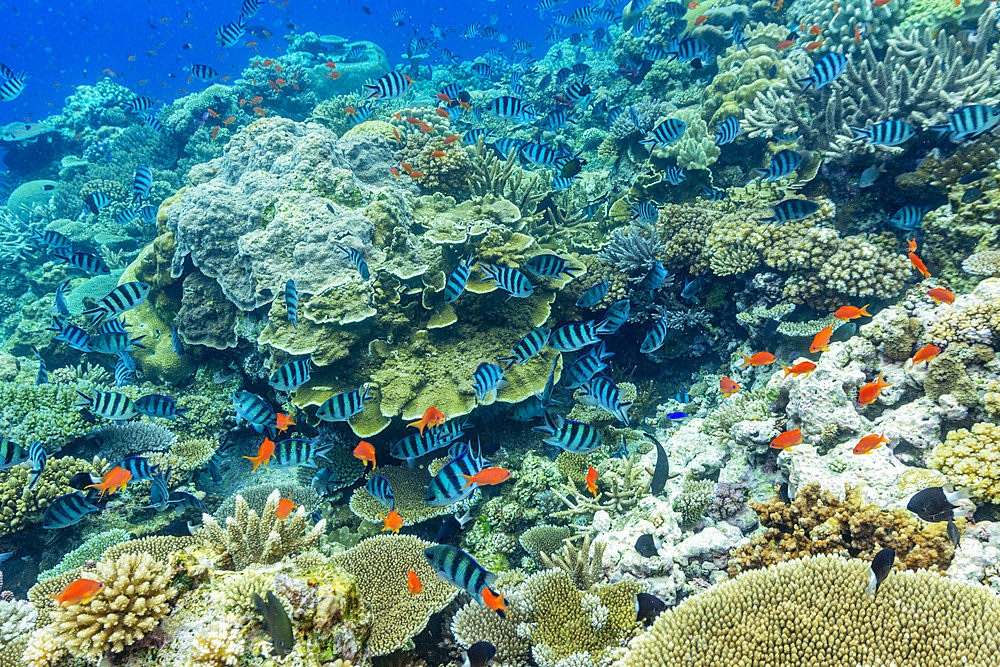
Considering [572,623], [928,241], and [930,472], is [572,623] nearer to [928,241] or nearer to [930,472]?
[930,472]

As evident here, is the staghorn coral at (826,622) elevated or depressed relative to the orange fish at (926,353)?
depressed

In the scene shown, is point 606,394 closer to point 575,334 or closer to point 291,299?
point 575,334

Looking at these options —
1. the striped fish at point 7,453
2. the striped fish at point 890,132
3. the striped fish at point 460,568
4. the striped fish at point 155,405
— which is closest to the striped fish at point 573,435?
the striped fish at point 460,568

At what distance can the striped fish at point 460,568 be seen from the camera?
2.68 m

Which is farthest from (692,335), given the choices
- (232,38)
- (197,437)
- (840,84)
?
(232,38)

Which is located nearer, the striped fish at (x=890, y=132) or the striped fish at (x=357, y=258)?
the striped fish at (x=890, y=132)

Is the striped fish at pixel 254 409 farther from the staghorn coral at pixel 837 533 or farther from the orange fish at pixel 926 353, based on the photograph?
the orange fish at pixel 926 353

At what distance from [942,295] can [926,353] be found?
3.03 ft

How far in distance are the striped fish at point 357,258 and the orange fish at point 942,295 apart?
572cm

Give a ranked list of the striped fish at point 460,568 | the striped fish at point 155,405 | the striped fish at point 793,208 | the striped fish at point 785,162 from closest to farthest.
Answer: the striped fish at point 460,568, the striped fish at point 155,405, the striped fish at point 793,208, the striped fish at point 785,162

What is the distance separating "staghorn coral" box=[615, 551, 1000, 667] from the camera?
93.4 inches

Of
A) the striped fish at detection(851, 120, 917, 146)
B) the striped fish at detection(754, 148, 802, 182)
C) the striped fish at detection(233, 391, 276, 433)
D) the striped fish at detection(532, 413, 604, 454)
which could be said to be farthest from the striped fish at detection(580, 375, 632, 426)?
the striped fish at detection(851, 120, 917, 146)

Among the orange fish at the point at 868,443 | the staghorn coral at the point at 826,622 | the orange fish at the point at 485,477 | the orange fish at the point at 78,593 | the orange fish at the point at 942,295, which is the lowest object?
the staghorn coral at the point at 826,622

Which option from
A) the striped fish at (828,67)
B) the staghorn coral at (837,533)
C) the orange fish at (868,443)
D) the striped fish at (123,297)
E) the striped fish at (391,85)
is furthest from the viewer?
the striped fish at (391,85)
